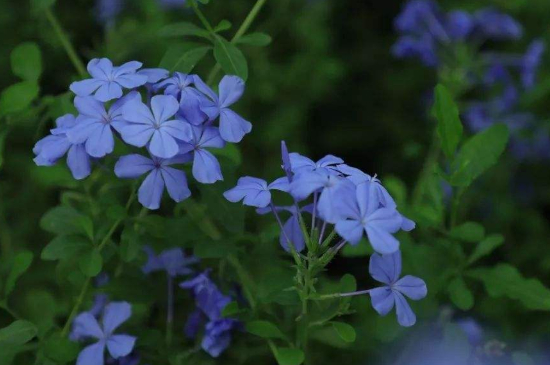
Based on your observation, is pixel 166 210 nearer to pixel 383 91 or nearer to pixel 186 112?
pixel 186 112

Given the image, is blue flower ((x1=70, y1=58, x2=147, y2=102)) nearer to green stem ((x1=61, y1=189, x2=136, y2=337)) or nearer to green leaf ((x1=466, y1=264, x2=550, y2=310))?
green stem ((x1=61, y1=189, x2=136, y2=337))

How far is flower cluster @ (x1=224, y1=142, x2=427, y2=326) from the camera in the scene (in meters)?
1.35

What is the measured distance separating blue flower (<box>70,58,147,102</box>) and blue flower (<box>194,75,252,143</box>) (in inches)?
4.5

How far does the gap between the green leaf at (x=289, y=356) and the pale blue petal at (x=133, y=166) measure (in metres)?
0.42

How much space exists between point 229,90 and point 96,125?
0.26 meters

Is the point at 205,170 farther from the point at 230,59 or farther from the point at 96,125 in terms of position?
the point at 230,59

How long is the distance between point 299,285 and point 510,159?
5.82 ft

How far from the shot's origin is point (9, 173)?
114 inches

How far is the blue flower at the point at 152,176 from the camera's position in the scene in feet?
4.95

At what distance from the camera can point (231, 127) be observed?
1.56 meters

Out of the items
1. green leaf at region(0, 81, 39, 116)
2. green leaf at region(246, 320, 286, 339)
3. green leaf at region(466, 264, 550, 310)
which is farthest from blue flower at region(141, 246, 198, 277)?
green leaf at region(466, 264, 550, 310)

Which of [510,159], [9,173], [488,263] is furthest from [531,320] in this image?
[9,173]

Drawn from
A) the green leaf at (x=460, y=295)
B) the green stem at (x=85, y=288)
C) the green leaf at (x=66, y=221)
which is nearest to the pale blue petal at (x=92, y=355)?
the green stem at (x=85, y=288)

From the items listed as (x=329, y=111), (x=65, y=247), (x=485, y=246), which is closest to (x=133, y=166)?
(x=65, y=247)
